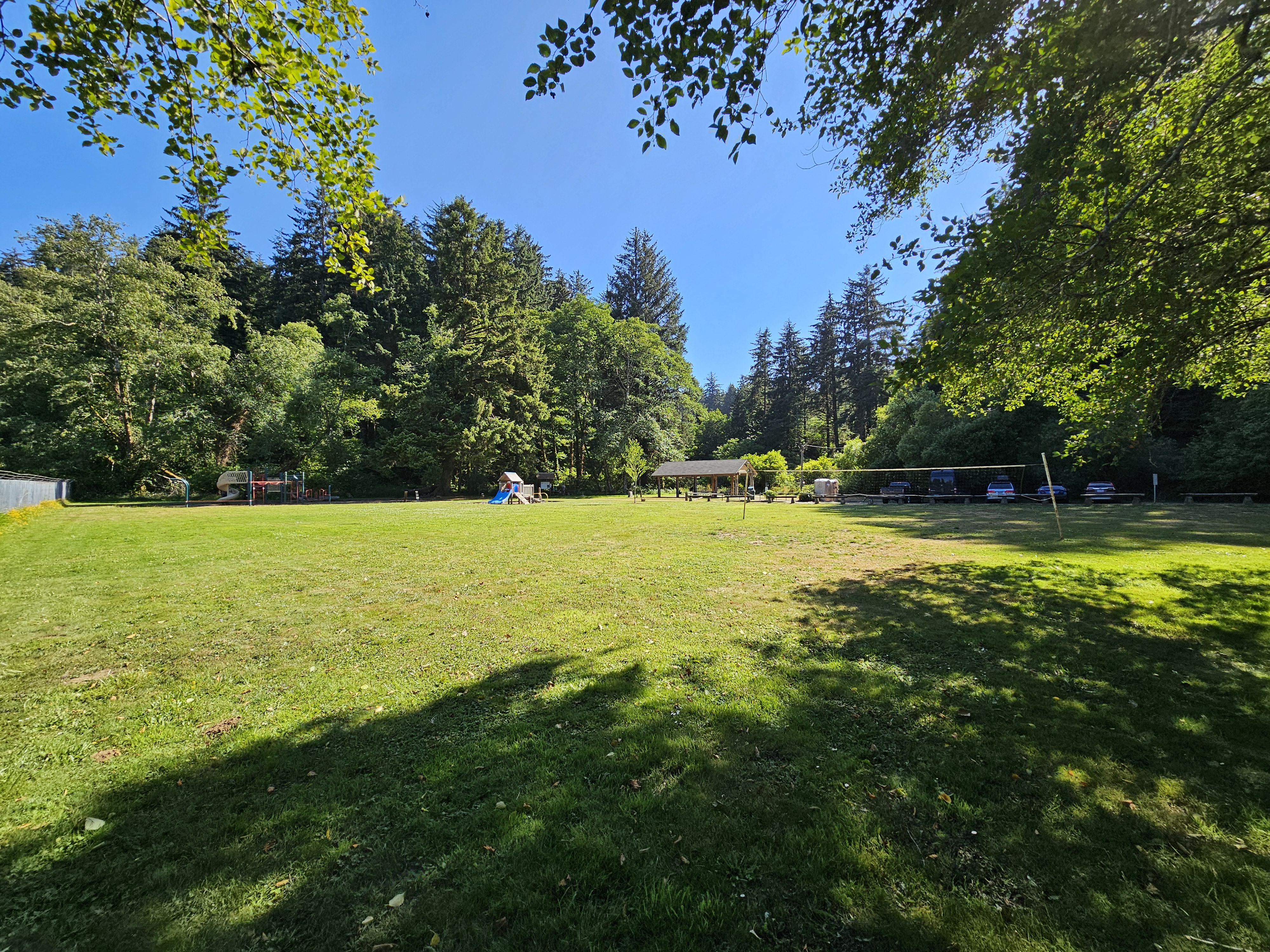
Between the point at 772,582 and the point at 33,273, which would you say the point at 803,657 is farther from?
the point at 33,273

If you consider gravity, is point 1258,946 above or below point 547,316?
below

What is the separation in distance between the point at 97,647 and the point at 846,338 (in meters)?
69.8

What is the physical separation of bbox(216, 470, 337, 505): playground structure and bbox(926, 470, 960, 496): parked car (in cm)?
4344

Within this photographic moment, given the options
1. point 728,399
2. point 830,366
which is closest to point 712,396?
point 728,399

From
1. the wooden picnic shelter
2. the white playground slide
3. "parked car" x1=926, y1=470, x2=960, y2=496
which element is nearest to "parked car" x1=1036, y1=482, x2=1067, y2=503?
"parked car" x1=926, y1=470, x2=960, y2=496

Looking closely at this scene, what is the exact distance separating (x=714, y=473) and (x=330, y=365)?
33612mm

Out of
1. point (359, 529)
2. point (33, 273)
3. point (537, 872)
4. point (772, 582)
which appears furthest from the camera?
point (33, 273)

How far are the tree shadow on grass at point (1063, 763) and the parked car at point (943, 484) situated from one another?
97.8 feet

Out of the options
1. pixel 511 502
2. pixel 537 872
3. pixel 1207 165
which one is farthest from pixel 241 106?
pixel 511 502

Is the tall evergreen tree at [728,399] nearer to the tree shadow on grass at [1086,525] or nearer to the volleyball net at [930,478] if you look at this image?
the volleyball net at [930,478]

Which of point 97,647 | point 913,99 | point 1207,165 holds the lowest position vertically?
point 97,647

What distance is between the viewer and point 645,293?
195 feet

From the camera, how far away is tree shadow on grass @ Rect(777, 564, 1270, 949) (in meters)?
2.12

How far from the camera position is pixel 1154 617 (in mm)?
5832
